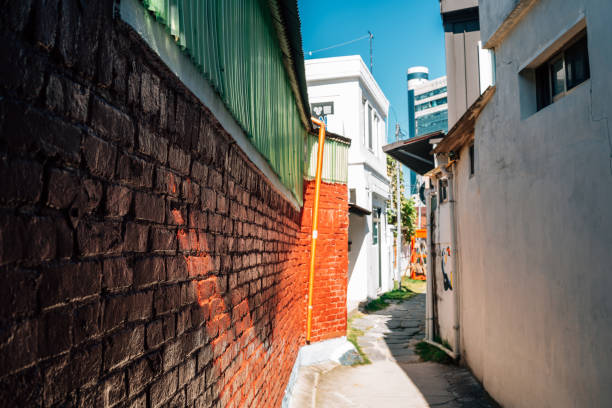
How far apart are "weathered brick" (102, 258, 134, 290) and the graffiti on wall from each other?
8.09 metres

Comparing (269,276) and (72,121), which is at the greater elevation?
(72,121)

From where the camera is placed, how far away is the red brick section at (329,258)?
24.9 ft

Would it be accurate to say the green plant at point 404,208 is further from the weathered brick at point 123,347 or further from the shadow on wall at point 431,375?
the weathered brick at point 123,347

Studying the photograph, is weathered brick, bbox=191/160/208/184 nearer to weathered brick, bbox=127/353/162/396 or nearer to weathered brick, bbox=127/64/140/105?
weathered brick, bbox=127/64/140/105

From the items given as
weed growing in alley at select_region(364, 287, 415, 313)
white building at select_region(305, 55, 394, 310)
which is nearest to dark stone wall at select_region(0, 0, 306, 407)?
white building at select_region(305, 55, 394, 310)

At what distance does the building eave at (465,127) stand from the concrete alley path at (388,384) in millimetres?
3962

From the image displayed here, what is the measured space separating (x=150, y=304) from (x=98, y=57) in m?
0.72

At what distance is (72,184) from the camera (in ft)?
3.10

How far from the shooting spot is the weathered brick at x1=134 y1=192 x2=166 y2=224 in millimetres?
1288

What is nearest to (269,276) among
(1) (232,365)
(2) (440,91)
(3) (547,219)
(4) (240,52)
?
(1) (232,365)

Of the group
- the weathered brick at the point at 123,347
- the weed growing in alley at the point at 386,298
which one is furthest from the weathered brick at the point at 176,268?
the weed growing in alley at the point at 386,298

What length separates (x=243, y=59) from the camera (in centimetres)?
264

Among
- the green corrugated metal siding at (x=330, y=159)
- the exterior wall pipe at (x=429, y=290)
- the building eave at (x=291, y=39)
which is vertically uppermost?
the building eave at (x=291, y=39)

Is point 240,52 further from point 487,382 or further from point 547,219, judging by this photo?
point 487,382
